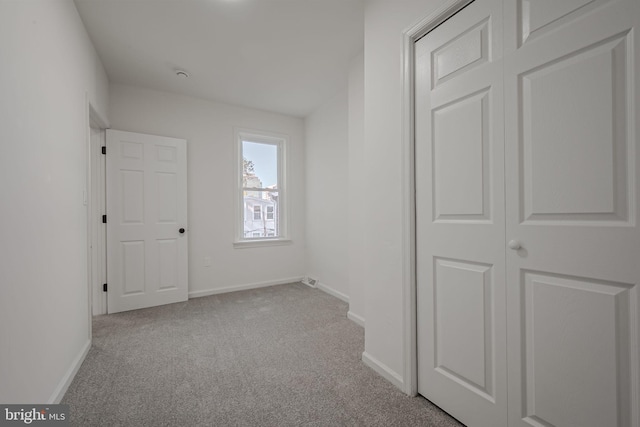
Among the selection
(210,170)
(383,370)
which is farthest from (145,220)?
(383,370)

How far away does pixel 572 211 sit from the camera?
1021 millimetres

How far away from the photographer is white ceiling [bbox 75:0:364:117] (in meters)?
2.10

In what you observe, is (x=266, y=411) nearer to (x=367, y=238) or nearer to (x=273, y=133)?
(x=367, y=238)

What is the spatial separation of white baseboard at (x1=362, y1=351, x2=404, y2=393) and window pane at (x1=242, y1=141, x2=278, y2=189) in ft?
9.70

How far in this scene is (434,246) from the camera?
1544 millimetres

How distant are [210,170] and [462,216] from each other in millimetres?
3302

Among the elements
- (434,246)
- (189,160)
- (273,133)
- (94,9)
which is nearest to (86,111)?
(94,9)

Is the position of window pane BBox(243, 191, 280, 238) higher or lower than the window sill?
higher

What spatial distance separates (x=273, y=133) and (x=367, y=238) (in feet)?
9.24

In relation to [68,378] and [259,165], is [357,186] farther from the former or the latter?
[68,378]

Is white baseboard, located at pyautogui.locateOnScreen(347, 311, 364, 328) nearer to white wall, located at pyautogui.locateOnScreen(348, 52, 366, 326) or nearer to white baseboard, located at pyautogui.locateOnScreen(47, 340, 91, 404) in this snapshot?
white wall, located at pyautogui.locateOnScreen(348, 52, 366, 326)

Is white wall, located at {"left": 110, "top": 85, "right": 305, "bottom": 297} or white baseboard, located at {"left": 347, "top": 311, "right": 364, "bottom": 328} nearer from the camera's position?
white baseboard, located at {"left": 347, "top": 311, "right": 364, "bottom": 328}

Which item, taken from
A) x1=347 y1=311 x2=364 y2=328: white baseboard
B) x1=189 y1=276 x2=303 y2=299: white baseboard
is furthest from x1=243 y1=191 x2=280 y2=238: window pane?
x1=347 y1=311 x2=364 y2=328: white baseboard

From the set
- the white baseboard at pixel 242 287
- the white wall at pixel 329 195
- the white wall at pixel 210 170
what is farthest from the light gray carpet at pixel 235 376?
the white wall at pixel 210 170
